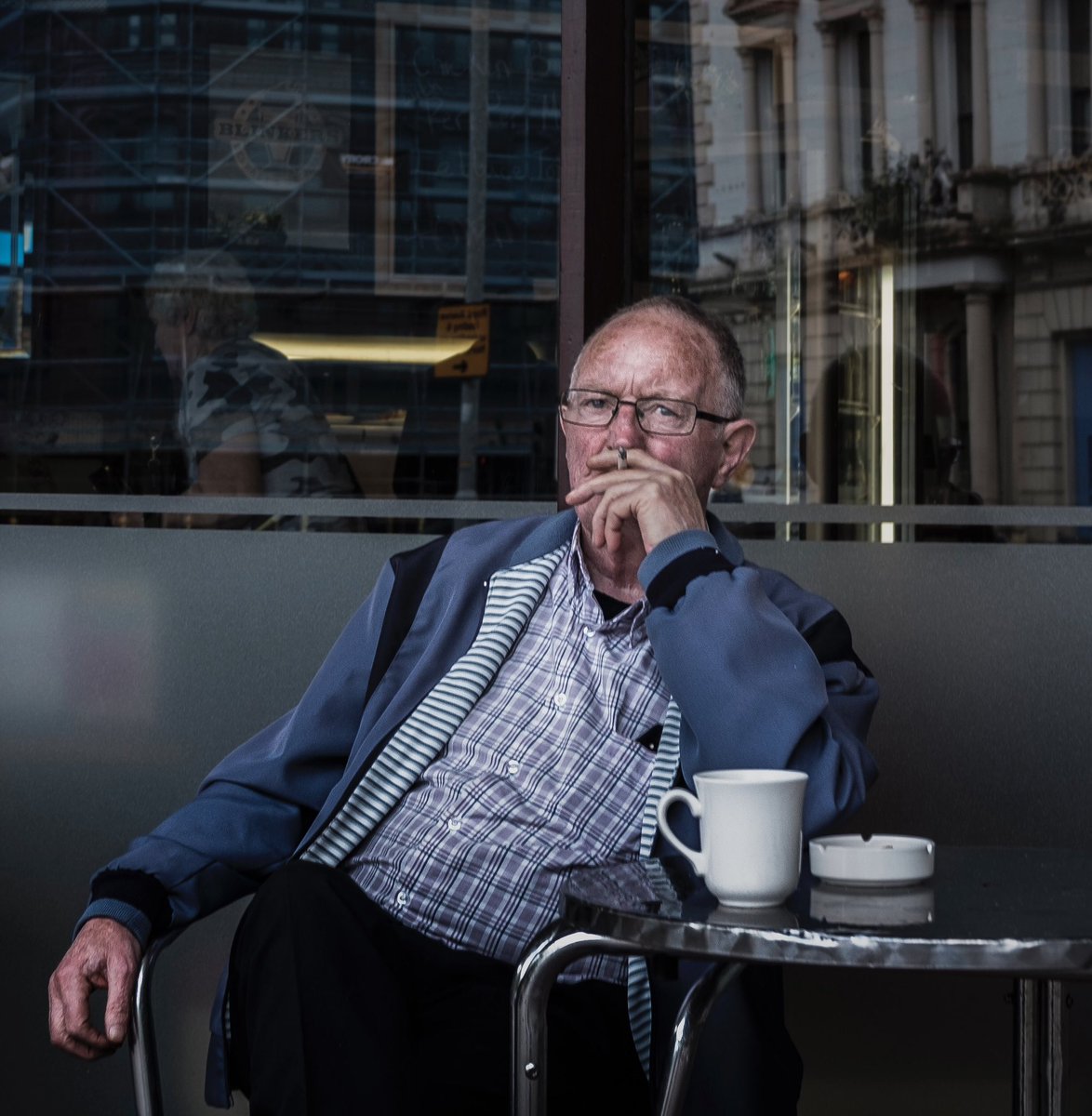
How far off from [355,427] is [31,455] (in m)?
0.62

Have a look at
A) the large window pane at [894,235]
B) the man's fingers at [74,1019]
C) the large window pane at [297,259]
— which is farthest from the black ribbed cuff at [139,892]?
the large window pane at [894,235]

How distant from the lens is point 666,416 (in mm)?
2268

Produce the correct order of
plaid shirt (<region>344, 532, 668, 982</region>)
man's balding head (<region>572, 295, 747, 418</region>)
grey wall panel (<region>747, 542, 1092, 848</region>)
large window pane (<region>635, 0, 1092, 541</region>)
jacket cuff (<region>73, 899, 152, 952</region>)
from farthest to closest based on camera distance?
1. large window pane (<region>635, 0, 1092, 541</region>)
2. grey wall panel (<region>747, 542, 1092, 848</region>)
3. man's balding head (<region>572, 295, 747, 418</region>)
4. plaid shirt (<region>344, 532, 668, 982</region>)
5. jacket cuff (<region>73, 899, 152, 952</region>)

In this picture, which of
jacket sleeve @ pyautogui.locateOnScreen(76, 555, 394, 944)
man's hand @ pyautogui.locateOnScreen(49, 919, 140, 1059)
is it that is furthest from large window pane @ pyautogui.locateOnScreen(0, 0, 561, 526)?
man's hand @ pyautogui.locateOnScreen(49, 919, 140, 1059)

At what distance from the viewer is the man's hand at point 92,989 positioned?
1.78 metres

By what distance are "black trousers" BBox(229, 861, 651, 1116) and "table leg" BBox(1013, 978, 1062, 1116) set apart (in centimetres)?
43

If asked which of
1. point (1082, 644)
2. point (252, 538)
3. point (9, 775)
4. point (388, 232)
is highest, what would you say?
point (388, 232)

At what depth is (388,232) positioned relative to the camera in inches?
126

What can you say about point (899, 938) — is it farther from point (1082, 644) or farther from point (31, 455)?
point (31, 455)

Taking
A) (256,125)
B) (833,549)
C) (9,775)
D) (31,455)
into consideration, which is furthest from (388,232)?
(9,775)

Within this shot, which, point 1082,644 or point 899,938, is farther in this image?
point 1082,644

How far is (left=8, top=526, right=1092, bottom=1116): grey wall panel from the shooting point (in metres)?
2.97

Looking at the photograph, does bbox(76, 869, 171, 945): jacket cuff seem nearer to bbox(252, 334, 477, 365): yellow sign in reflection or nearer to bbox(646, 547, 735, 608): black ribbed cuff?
bbox(646, 547, 735, 608): black ribbed cuff

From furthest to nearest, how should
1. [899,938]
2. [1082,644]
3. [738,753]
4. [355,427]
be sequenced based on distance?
[355,427], [1082,644], [738,753], [899,938]
